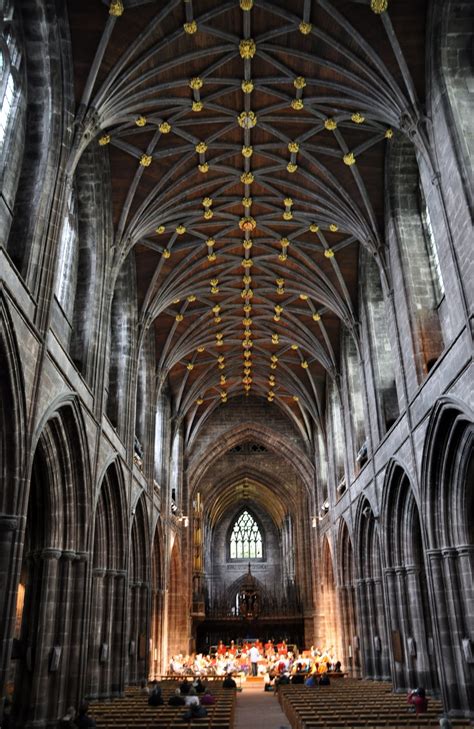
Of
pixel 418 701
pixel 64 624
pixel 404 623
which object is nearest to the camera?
pixel 418 701

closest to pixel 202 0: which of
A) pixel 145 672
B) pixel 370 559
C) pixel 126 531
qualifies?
pixel 126 531

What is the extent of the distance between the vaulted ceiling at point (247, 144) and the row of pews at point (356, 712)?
12887 mm

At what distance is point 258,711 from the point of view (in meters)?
18.7

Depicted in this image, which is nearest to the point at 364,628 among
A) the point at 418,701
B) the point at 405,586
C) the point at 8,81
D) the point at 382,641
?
the point at 382,641

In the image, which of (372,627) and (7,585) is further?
(372,627)

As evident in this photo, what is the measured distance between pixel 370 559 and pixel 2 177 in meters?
19.3

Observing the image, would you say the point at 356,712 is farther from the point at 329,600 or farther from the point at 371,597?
the point at 329,600

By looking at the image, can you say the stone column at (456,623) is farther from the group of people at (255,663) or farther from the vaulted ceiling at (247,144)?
the group of people at (255,663)

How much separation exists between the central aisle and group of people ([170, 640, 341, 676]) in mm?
2582

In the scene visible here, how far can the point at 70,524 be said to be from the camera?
1528 centimetres

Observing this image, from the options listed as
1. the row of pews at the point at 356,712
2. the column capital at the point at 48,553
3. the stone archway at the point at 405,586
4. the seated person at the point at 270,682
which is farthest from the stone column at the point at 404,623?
the column capital at the point at 48,553

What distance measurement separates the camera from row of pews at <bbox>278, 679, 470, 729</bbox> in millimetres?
10273

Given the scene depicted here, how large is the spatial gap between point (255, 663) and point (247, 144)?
84.2 feet

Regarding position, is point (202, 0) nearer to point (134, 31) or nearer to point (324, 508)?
point (134, 31)
